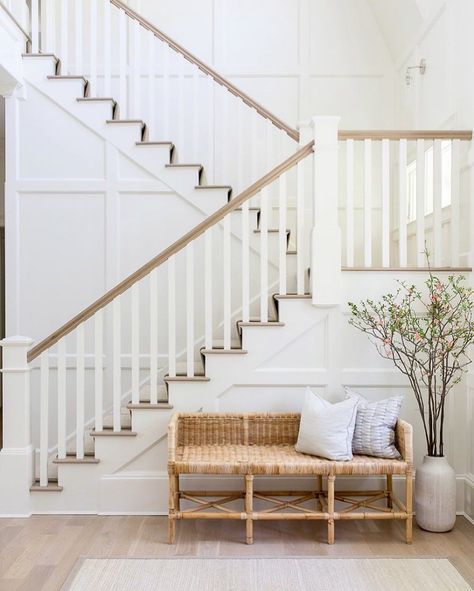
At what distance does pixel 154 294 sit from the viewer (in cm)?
412

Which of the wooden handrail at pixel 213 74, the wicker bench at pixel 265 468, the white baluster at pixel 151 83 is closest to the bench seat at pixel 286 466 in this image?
the wicker bench at pixel 265 468

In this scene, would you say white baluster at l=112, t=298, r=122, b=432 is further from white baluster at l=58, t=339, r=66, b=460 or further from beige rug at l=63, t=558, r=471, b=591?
beige rug at l=63, t=558, r=471, b=591

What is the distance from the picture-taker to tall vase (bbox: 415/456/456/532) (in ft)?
12.2

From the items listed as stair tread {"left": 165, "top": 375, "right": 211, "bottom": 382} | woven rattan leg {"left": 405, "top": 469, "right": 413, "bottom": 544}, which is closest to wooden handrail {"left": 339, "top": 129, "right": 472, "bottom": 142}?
stair tread {"left": 165, "top": 375, "right": 211, "bottom": 382}

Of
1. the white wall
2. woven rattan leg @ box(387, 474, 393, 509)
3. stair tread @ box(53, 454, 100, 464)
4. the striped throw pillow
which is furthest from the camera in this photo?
the white wall

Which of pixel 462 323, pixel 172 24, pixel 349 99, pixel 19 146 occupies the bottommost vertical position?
pixel 462 323

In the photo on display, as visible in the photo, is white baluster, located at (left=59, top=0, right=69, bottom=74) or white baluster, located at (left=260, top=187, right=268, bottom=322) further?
white baluster, located at (left=59, top=0, right=69, bottom=74)

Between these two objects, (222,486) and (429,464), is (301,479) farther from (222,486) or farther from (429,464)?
(429,464)

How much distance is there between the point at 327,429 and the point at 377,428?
0.96 feet

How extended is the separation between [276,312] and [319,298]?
0.37m

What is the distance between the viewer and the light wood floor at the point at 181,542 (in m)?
3.31

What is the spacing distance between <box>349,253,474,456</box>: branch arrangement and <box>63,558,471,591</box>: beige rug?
0.83 meters

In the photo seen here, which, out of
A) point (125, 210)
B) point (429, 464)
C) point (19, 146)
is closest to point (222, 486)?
point (429, 464)

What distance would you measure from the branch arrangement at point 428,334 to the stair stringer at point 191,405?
0.31 meters
